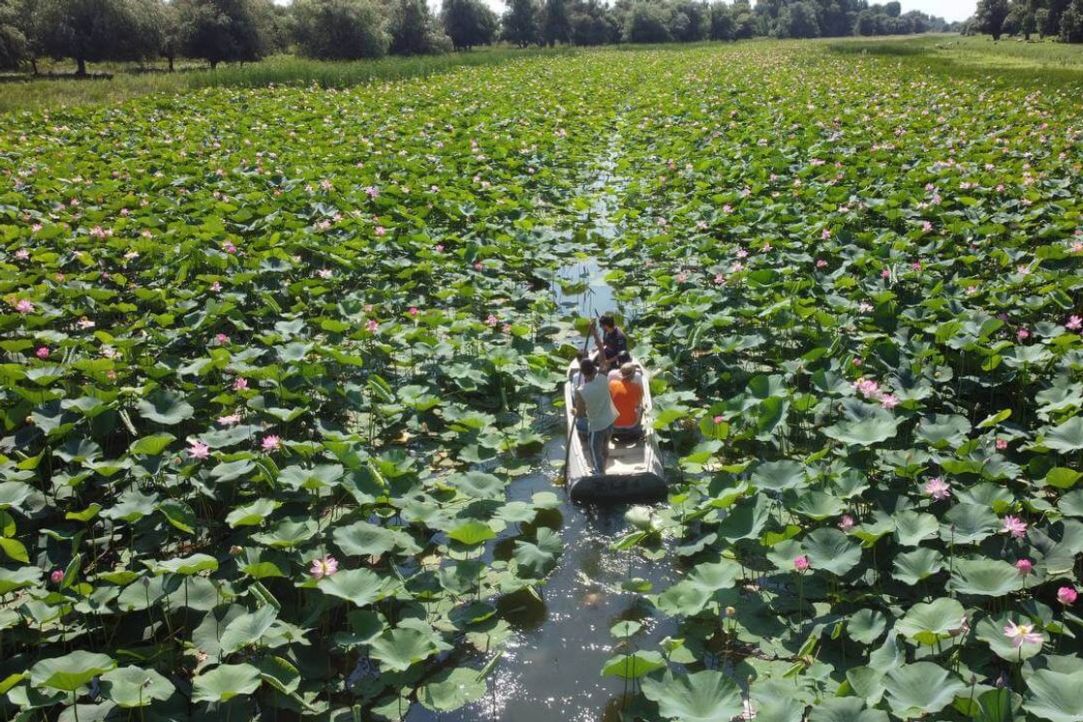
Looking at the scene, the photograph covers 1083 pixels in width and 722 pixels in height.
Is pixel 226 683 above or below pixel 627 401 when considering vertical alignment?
below

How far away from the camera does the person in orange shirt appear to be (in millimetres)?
4879

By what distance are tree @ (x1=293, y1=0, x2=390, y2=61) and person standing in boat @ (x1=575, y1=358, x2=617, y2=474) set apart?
1389 inches

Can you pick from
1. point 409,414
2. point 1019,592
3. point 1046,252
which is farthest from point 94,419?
point 1046,252

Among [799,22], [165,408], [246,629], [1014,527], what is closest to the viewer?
[246,629]

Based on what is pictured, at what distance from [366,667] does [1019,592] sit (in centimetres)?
294

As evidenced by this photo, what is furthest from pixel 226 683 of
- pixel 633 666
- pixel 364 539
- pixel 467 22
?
pixel 467 22

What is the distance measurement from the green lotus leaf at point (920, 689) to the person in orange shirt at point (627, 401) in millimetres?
2432

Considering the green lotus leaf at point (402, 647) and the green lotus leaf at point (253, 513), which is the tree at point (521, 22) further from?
the green lotus leaf at point (402, 647)

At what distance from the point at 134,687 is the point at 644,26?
242ft

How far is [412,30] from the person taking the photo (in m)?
44.2

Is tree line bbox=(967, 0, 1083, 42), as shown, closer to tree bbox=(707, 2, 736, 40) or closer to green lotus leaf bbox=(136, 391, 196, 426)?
tree bbox=(707, 2, 736, 40)

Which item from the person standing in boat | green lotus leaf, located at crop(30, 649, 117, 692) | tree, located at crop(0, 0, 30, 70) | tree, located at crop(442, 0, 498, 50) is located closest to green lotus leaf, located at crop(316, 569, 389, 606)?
green lotus leaf, located at crop(30, 649, 117, 692)

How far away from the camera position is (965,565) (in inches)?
120

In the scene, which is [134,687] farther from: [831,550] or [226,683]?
[831,550]
